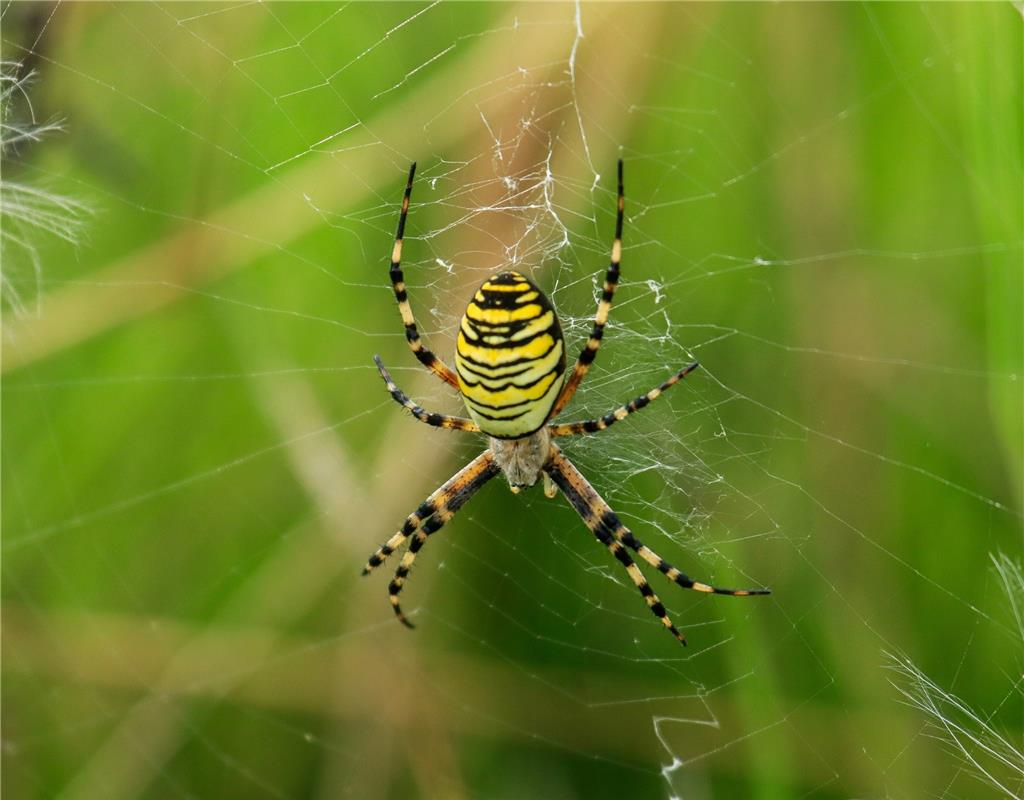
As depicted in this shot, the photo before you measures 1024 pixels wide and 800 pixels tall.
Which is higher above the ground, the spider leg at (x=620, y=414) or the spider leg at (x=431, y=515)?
the spider leg at (x=620, y=414)

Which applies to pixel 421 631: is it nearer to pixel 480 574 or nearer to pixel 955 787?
pixel 480 574

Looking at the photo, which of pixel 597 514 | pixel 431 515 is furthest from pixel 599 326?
pixel 431 515

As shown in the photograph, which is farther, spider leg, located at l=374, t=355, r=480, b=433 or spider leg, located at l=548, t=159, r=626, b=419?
spider leg, located at l=374, t=355, r=480, b=433

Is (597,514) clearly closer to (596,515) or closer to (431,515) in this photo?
(596,515)

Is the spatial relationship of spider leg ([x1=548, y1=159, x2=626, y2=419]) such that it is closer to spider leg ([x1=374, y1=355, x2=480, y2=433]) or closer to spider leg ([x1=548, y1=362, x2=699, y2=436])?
spider leg ([x1=548, y1=362, x2=699, y2=436])

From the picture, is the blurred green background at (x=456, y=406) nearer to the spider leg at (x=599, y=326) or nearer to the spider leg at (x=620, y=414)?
the spider leg at (x=620, y=414)

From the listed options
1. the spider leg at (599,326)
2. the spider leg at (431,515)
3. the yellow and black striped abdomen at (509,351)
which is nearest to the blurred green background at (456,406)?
the spider leg at (431,515)

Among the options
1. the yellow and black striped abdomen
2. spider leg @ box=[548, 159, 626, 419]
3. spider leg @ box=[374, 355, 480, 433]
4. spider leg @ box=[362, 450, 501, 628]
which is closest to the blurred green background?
spider leg @ box=[362, 450, 501, 628]
